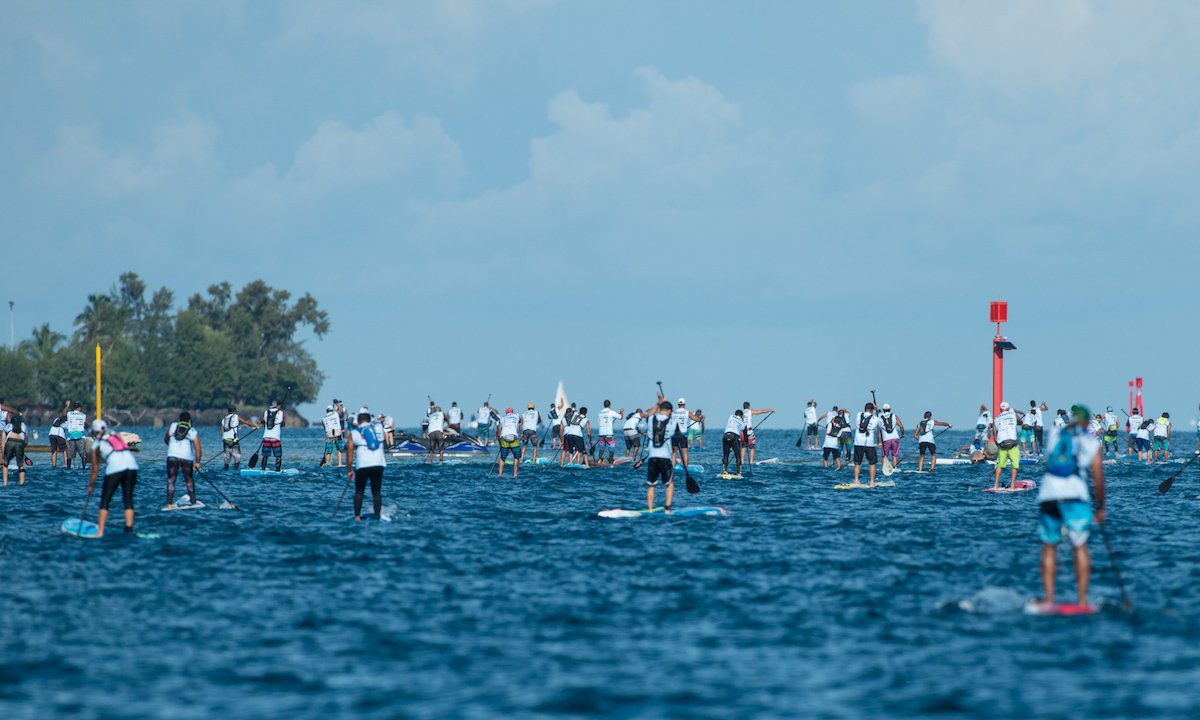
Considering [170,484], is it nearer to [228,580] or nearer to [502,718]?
[228,580]

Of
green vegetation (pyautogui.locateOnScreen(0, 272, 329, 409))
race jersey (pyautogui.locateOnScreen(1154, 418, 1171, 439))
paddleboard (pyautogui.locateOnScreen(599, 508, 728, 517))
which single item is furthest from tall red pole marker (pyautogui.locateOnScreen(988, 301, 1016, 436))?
green vegetation (pyautogui.locateOnScreen(0, 272, 329, 409))

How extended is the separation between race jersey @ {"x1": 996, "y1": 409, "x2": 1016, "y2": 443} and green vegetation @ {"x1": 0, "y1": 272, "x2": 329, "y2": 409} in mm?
111376

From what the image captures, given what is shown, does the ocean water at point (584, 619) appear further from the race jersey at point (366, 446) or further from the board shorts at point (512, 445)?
the board shorts at point (512, 445)

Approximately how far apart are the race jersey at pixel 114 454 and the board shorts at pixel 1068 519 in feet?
42.8

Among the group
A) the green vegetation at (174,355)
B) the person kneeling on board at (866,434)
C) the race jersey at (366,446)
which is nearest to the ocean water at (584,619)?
the race jersey at (366,446)

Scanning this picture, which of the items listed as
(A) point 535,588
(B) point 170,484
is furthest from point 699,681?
(B) point 170,484

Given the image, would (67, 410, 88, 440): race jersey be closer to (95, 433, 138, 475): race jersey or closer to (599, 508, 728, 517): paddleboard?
(95, 433, 138, 475): race jersey

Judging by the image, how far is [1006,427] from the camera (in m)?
28.6

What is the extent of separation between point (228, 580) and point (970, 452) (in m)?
34.2

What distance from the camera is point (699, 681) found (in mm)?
9523

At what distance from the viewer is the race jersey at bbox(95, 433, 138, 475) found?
17688 millimetres

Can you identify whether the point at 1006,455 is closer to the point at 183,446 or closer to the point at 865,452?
the point at 865,452

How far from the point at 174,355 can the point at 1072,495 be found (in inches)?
5168

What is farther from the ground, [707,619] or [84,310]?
[84,310]
